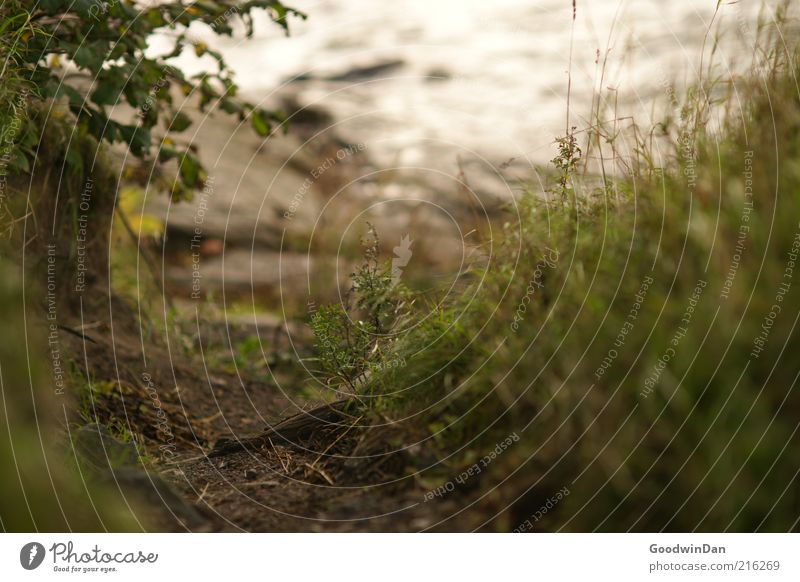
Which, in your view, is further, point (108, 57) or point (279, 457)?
point (108, 57)

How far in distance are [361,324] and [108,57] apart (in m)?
1.55

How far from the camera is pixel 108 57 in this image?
2.94m

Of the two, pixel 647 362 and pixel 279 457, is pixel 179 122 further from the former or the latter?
pixel 647 362

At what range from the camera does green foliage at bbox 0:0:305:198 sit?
8.44 ft

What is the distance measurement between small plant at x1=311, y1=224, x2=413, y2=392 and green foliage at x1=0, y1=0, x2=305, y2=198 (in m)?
1.17

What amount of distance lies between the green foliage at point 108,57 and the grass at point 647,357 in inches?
60.3

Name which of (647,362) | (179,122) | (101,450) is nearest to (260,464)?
(101,450)

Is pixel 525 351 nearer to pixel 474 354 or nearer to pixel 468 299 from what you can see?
pixel 474 354

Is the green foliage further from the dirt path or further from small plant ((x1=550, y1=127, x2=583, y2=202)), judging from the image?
small plant ((x1=550, y1=127, x2=583, y2=202))

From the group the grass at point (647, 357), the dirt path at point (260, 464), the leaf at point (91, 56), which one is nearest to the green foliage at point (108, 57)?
the leaf at point (91, 56)

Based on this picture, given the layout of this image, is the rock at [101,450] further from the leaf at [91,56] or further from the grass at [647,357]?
the leaf at [91,56]

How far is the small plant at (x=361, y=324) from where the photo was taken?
7.34 feet

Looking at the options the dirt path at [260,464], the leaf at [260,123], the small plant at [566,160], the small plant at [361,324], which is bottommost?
the dirt path at [260,464]

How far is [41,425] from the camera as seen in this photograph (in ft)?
5.35
